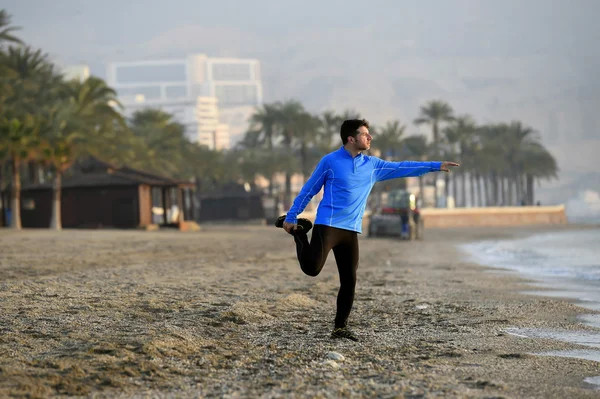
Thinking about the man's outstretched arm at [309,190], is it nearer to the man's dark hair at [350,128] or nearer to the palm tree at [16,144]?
the man's dark hair at [350,128]

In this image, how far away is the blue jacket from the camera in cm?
743

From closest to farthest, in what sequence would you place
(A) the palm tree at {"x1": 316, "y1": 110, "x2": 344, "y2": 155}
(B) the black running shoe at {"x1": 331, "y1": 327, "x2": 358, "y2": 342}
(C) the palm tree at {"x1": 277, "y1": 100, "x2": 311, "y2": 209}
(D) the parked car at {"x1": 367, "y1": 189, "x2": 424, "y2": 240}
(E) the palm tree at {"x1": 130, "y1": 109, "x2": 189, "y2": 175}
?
(B) the black running shoe at {"x1": 331, "y1": 327, "x2": 358, "y2": 342} → (D) the parked car at {"x1": 367, "y1": 189, "x2": 424, "y2": 240} → (E) the palm tree at {"x1": 130, "y1": 109, "x2": 189, "y2": 175} → (C) the palm tree at {"x1": 277, "y1": 100, "x2": 311, "y2": 209} → (A) the palm tree at {"x1": 316, "y1": 110, "x2": 344, "y2": 155}

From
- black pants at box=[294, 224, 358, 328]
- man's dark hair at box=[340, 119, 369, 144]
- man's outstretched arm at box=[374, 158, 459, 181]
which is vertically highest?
man's dark hair at box=[340, 119, 369, 144]

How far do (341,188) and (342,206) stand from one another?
0.49 ft

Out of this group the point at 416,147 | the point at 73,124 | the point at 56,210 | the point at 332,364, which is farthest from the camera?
the point at 416,147

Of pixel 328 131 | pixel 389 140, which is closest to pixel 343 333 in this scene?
pixel 328 131

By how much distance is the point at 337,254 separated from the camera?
759 centimetres

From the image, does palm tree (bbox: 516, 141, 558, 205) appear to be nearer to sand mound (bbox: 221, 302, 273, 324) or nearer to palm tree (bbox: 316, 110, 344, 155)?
palm tree (bbox: 316, 110, 344, 155)

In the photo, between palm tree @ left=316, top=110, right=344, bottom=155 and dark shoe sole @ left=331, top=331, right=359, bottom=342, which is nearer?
dark shoe sole @ left=331, top=331, right=359, bottom=342

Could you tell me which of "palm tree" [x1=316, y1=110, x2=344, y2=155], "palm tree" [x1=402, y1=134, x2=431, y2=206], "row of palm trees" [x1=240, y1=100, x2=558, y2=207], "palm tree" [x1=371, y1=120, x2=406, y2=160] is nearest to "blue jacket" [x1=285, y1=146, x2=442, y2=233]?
"row of palm trees" [x1=240, y1=100, x2=558, y2=207]

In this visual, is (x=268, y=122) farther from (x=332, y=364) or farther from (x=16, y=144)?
(x=332, y=364)

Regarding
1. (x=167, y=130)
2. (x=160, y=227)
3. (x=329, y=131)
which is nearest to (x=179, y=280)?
(x=160, y=227)

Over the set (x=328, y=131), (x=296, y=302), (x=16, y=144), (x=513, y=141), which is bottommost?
(x=296, y=302)

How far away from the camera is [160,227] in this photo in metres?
47.4
